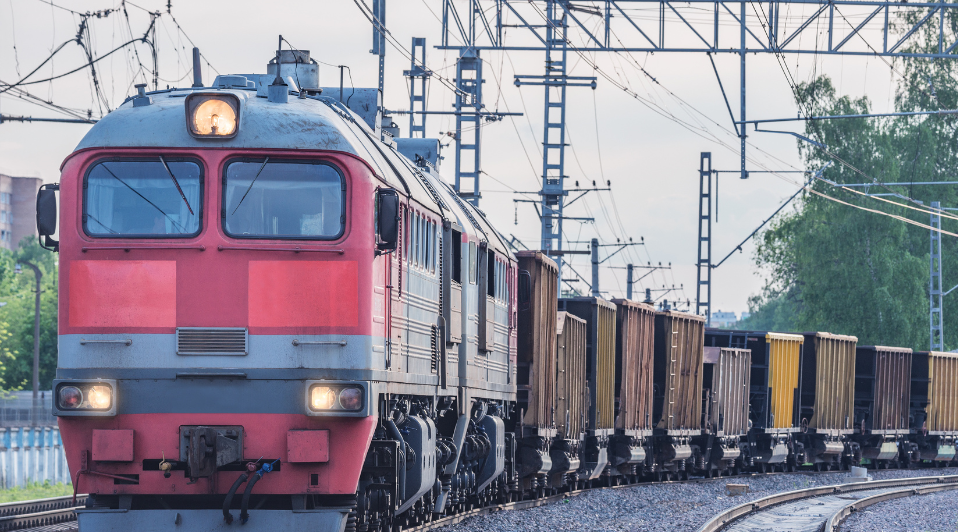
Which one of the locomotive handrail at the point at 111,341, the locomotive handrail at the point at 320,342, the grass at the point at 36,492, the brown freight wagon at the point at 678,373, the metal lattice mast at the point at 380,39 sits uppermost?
the metal lattice mast at the point at 380,39

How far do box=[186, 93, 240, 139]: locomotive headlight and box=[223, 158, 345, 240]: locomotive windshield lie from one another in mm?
282

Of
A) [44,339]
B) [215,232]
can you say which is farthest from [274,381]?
[44,339]

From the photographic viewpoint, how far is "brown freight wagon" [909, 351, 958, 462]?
4141 centimetres

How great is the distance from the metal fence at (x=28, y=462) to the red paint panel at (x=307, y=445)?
60.8 ft

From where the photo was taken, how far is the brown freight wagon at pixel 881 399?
38312 mm

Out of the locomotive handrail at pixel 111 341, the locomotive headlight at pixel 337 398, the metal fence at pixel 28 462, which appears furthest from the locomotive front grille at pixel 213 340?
the metal fence at pixel 28 462

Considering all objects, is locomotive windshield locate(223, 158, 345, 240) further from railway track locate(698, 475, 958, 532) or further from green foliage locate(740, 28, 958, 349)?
green foliage locate(740, 28, 958, 349)

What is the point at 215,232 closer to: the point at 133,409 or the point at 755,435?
the point at 133,409

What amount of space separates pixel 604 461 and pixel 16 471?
1288cm

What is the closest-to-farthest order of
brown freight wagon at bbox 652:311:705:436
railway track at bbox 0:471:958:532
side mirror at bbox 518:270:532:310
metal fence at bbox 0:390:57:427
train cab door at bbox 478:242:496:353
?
1. train cab door at bbox 478:242:496:353
2. railway track at bbox 0:471:958:532
3. side mirror at bbox 518:270:532:310
4. brown freight wagon at bbox 652:311:705:436
5. metal fence at bbox 0:390:57:427

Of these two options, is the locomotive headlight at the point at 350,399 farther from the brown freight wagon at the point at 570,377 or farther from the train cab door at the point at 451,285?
the brown freight wagon at the point at 570,377

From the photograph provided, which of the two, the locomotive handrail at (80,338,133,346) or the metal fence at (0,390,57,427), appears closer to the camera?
the locomotive handrail at (80,338,133,346)

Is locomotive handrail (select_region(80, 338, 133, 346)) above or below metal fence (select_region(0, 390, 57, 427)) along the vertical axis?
above

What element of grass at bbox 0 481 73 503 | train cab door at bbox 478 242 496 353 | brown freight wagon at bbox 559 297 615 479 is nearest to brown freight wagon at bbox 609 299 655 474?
brown freight wagon at bbox 559 297 615 479
